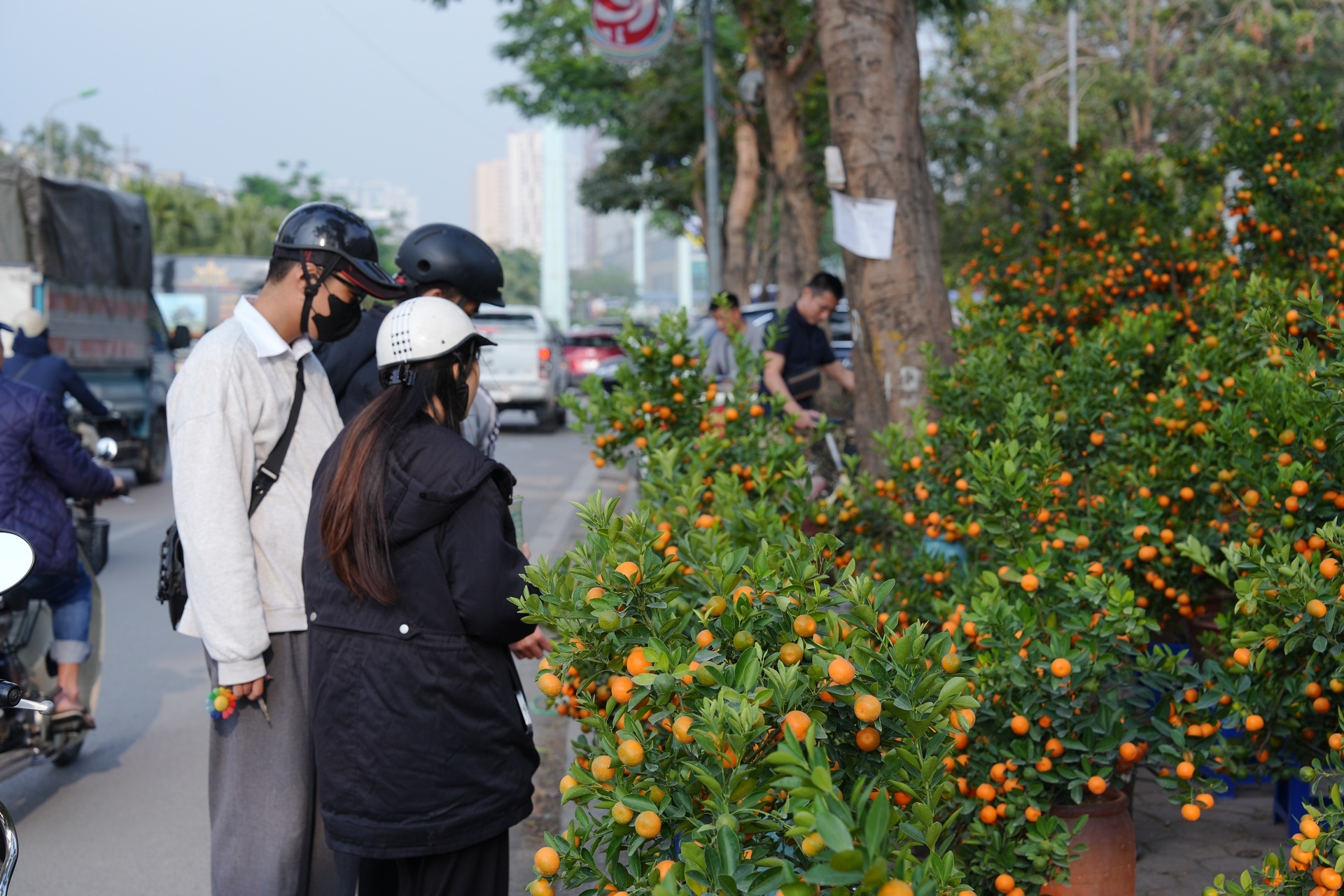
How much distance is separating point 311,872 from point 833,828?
1.99m

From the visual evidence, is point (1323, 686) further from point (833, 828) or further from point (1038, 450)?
point (833, 828)

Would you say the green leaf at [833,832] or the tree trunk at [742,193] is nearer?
the green leaf at [833,832]

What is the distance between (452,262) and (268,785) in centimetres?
164

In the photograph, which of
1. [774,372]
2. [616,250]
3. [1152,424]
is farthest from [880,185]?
[616,250]

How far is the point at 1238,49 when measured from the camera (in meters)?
18.0

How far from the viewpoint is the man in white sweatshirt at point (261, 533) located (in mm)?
2734

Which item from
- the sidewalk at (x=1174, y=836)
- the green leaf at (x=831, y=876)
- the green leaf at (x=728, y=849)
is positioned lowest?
the sidewalk at (x=1174, y=836)

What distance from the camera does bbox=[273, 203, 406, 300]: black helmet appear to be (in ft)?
9.80

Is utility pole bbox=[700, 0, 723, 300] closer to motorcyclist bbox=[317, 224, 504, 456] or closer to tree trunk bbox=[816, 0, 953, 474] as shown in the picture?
tree trunk bbox=[816, 0, 953, 474]

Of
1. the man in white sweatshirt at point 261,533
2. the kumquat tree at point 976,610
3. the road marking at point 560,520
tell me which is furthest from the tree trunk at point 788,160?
the man in white sweatshirt at point 261,533

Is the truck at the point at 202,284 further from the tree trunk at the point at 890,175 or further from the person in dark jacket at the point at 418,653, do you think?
the person in dark jacket at the point at 418,653

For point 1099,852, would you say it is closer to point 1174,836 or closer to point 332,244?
point 1174,836

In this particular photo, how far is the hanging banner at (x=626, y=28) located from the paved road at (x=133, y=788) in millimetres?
8512

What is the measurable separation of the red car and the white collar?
18487mm
